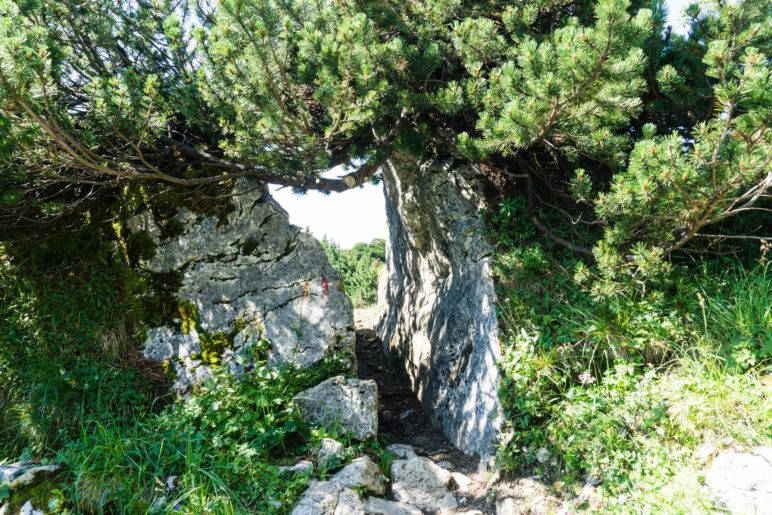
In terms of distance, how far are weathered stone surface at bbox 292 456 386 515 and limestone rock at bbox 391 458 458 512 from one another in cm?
18

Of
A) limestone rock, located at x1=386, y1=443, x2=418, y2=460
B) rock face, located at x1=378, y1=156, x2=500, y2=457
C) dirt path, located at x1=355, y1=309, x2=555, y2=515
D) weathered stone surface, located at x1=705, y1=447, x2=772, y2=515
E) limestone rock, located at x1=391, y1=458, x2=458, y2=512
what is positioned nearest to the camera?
weathered stone surface, located at x1=705, y1=447, x2=772, y2=515

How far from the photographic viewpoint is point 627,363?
3998 millimetres

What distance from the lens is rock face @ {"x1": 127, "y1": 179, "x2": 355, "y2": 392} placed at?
466cm

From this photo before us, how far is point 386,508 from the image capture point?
3562 millimetres

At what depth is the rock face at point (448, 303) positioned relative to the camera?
15.1 ft

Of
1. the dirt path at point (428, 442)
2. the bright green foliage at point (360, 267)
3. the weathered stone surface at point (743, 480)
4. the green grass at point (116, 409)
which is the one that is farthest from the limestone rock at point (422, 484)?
the bright green foliage at point (360, 267)

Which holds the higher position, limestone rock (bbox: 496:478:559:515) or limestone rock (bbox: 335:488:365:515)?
limestone rock (bbox: 335:488:365:515)

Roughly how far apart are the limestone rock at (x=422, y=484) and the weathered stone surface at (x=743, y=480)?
1814 mm

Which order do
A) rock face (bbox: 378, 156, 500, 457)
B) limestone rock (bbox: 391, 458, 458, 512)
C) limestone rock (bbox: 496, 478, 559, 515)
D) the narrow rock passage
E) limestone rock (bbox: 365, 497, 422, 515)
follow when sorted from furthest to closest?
rock face (bbox: 378, 156, 500, 457), the narrow rock passage, limestone rock (bbox: 391, 458, 458, 512), limestone rock (bbox: 496, 478, 559, 515), limestone rock (bbox: 365, 497, 422, 515)

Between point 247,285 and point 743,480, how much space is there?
13.5ft

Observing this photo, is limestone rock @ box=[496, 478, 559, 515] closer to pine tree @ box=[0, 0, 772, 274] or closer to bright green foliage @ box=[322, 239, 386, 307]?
pine tree @ box=[0, 0, 772, 274]

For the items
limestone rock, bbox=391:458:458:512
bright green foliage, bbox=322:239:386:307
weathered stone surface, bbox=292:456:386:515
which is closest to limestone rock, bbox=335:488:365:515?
weathered stone surface, bbox=292:456:386:515

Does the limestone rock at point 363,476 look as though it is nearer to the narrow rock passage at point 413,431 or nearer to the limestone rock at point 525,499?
the narrow rock passage at point 413,431

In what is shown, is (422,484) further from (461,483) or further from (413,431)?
(413,431)
